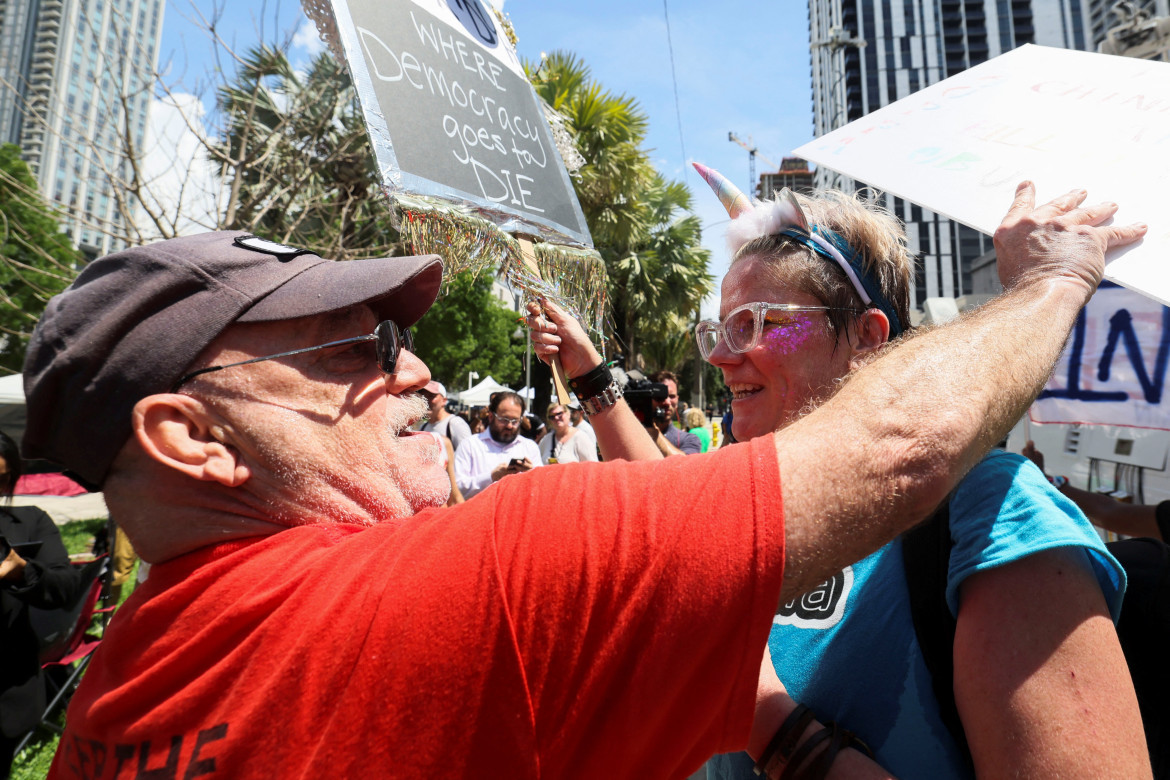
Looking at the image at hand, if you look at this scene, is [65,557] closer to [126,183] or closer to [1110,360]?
[126,183]

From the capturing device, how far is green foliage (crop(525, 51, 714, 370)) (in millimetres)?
11086

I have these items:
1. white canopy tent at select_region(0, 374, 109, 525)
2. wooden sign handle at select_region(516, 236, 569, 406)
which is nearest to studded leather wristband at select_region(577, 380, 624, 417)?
wooden sign handle at select_region(516, 236, 569, 406)

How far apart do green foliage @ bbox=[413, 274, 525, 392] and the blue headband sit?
22485 mm

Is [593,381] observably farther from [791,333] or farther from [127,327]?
[127,327]

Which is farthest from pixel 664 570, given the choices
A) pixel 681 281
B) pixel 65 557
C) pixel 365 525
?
pixel 681 281

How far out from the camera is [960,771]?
1051 mm

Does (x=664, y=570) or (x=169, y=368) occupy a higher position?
(x=169, y=368)

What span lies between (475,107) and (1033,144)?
5.14 feet

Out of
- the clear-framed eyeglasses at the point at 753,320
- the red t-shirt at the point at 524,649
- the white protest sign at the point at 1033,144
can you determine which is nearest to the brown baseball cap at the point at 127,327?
the red t-shirt at the point at 524,649

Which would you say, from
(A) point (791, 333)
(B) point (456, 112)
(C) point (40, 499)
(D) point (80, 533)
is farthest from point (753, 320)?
(C) point (40, 499)

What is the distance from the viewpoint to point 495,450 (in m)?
6.61

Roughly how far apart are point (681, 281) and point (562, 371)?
15.3m

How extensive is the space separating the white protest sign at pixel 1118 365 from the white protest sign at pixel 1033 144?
1.07m

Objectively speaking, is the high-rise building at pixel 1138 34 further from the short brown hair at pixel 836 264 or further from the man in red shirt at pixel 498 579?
the man in red shirt at pixel 498 579
